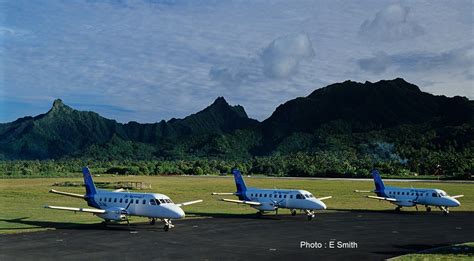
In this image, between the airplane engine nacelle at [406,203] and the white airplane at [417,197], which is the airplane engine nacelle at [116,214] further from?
the airplane engine nacelle at [406,203]

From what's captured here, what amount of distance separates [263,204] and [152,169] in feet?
356

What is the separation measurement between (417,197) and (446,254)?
29.1 m

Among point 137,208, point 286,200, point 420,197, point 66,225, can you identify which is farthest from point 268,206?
point 66,225

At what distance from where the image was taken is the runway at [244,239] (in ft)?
91.0

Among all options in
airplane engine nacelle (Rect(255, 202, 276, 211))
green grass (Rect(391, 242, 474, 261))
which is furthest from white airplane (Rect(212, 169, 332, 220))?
green grass (Rect(391, 242, 474, 261))

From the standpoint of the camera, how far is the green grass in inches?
1025

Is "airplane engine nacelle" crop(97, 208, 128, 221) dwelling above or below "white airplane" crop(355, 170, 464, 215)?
below

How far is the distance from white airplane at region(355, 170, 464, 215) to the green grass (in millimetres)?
23921

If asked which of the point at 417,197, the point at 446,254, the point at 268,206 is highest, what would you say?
the point at 417,197

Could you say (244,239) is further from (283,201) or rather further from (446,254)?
(283,201)

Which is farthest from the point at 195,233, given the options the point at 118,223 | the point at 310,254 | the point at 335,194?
the point at 335,194

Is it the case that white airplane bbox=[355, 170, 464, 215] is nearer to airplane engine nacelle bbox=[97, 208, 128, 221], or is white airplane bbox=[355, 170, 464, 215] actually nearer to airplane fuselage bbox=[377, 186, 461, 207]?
airplane fuselage bbox=[377, 186, 461, 207]

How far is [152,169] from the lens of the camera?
6063 inches

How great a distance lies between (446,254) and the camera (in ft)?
90.0
